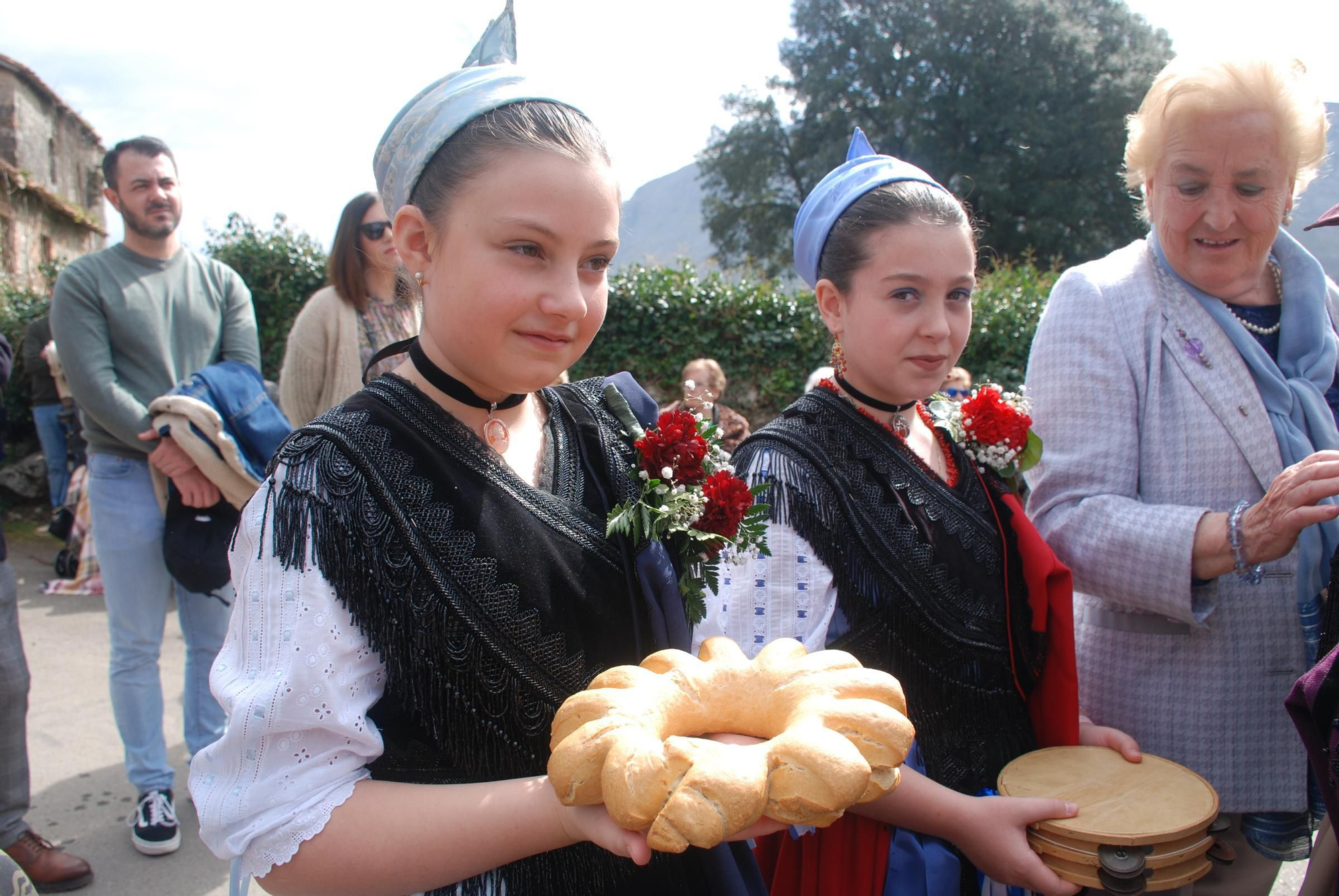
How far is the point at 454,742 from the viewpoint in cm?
118

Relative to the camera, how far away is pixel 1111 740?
1.78 metres

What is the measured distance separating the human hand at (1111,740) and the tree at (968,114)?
72.1 ft

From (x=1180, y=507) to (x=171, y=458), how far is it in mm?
3065

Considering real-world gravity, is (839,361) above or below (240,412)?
above

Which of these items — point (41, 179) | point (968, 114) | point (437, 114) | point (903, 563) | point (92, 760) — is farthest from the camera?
point (968, 114)

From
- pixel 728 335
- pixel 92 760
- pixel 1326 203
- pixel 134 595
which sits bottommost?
pixel 92 760

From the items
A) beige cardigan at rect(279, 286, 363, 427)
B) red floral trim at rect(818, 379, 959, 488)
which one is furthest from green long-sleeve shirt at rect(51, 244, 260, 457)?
red floral trim at rect(818, 379, 959, 488)

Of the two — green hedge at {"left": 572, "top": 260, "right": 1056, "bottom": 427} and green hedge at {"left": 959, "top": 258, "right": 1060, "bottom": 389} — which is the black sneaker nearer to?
green hedge at {"left": 572, "top": 260, "right": 1056, "bottom": 427}

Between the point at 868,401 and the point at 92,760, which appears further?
the point at 92,760

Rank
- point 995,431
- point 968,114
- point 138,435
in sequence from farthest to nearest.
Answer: point 968,114
point 138,435
point 995,431

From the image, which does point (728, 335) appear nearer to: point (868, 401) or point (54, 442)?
point (54, 442)

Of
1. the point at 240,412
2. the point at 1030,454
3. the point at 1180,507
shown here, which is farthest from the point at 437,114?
the point at 240,412

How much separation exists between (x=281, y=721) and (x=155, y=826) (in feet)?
9.08

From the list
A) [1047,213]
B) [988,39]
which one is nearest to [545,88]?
[1047,213]
